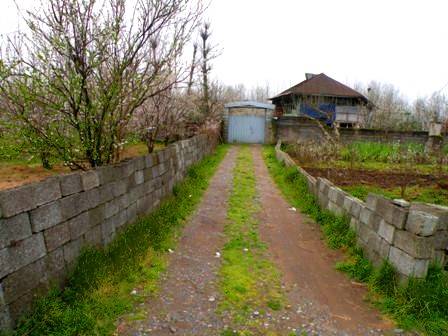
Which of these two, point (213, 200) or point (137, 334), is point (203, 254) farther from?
point (213, 200)

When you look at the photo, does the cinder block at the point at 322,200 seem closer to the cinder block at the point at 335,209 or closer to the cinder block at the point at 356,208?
the cinder block at the point at 335,209

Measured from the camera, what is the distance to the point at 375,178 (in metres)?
7.99

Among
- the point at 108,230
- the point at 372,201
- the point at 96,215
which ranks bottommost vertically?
the point at 108,230

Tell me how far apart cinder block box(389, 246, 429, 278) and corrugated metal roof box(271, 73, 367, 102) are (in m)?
22.8

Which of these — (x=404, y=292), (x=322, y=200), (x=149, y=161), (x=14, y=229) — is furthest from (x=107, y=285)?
(x=322, y=200)

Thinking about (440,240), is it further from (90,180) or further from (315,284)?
(90,180)

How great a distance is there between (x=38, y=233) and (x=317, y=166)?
852cm

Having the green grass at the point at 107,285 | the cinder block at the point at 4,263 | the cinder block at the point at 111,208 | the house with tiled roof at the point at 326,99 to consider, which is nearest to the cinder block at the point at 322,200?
the green grass at the point at 107,285

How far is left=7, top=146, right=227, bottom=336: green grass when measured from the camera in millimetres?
2449

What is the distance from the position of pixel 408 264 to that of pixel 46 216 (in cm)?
356

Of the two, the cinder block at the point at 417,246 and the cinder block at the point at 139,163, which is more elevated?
the cinder block at the point at 139,163

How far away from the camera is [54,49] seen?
3592 millimetres

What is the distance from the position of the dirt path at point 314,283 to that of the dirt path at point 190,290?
0.85 metres

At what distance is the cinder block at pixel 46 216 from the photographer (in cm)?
255
